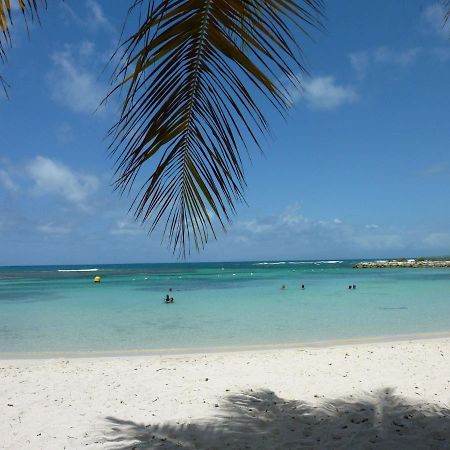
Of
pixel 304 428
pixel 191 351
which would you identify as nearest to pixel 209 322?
pixel 191 351

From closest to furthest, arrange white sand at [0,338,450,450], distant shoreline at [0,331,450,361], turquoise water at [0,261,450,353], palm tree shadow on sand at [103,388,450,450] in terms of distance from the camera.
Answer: palm tree shadow on sand at [103,388,450,450], white sand at [0,338,450,450], distant shoreline at [0,331,450,361], turquoise water at [0,261,450,353]

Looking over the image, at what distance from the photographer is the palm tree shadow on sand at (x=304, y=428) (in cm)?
423

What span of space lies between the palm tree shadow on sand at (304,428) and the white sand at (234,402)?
1cm

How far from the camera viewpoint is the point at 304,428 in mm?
4629

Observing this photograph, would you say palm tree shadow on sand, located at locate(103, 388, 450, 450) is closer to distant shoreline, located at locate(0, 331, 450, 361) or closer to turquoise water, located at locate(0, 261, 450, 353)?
distant shoreline, located at locate(0, 331, 450, 361)

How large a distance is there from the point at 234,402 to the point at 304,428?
4.42 feet

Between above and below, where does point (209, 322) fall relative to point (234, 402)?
below

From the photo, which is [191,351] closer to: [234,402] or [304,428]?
[234,402]

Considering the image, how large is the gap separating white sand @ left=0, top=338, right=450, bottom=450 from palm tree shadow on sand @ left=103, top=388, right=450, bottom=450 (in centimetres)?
1

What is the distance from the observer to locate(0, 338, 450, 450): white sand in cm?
441

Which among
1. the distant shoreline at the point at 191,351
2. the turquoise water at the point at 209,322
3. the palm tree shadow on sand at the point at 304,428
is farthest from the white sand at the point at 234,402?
the turquoise water at the point at 209,322

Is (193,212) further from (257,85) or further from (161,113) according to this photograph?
(257,85)

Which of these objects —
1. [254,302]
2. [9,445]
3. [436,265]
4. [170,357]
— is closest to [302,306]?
[254,302]

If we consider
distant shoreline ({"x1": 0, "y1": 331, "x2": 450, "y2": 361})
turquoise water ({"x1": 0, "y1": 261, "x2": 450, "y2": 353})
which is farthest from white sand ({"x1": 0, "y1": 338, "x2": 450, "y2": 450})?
turquoise water ({"x1": 0, "y1": 261, "x2": 450, "y2": 353})
